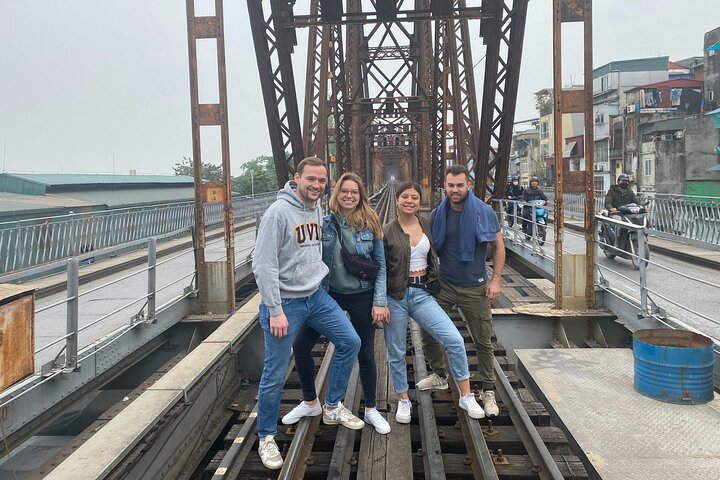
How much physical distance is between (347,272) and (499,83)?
6168 mm

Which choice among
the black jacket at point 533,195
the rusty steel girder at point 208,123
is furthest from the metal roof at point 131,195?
the rusty steel girder at point 208,123

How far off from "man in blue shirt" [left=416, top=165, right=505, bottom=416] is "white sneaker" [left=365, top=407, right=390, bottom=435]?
808mm

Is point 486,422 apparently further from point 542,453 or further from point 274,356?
point 274,356

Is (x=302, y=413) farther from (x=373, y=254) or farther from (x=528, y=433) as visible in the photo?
(x=528, y=433)

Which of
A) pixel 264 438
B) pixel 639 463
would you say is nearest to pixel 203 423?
pixel 264 438

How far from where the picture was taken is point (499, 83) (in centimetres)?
853

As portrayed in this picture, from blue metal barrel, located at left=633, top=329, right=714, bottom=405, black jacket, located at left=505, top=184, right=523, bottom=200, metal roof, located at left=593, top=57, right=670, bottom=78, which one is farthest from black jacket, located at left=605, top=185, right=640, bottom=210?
metal roof, located at left=593, top=57, right=670, bottom=78

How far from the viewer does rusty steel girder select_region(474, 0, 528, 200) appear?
777 centimetres

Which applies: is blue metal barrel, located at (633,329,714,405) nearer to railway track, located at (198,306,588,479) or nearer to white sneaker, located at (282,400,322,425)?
railway track, located at (198,306,588,479)

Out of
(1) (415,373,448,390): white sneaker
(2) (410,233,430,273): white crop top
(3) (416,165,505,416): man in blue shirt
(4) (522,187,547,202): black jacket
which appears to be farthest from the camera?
(4) (522,187,547,202): black jacket

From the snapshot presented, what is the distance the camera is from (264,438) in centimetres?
345

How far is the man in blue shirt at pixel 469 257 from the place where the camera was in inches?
156

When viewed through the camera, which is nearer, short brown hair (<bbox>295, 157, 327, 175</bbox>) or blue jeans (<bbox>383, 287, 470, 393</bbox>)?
short brown hair (<bbox>295, 157, 327, 175</bbox>)

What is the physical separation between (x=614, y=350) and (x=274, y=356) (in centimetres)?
409
